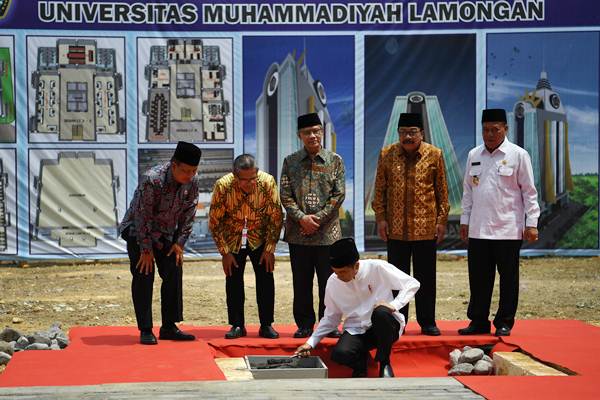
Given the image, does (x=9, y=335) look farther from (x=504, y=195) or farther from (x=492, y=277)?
(x=504, y=195)

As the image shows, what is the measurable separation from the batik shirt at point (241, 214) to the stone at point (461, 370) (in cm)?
143

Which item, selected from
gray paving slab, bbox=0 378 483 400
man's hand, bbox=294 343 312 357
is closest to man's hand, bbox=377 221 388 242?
man's hand, bbox=294 343 312 357

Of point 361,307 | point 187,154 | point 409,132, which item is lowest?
point 361,307

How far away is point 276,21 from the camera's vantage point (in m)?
12.1

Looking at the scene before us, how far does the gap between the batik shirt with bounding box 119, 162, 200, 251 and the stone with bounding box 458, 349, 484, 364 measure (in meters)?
1.90

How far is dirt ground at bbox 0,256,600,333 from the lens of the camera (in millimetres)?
8914

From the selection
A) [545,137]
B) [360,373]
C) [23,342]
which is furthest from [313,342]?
[545,137]

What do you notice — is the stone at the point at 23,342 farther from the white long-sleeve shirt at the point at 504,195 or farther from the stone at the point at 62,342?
the white long-sleeve shirt at the point at 504,195

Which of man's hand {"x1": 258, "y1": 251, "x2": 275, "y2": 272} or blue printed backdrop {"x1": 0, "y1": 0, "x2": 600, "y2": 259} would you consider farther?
blue printed backdrop {"x1": 0, "y1": 0, "x2": 600, "y2": 259}

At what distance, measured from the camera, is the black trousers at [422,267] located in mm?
6801

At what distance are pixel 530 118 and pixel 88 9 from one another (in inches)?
213

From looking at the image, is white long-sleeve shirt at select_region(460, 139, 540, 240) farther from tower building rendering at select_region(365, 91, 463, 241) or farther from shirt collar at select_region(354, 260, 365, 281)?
tower building rendering at select_region(365, 91, 463, 241)

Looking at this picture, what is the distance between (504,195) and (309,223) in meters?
1.30

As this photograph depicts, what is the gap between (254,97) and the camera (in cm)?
1220
